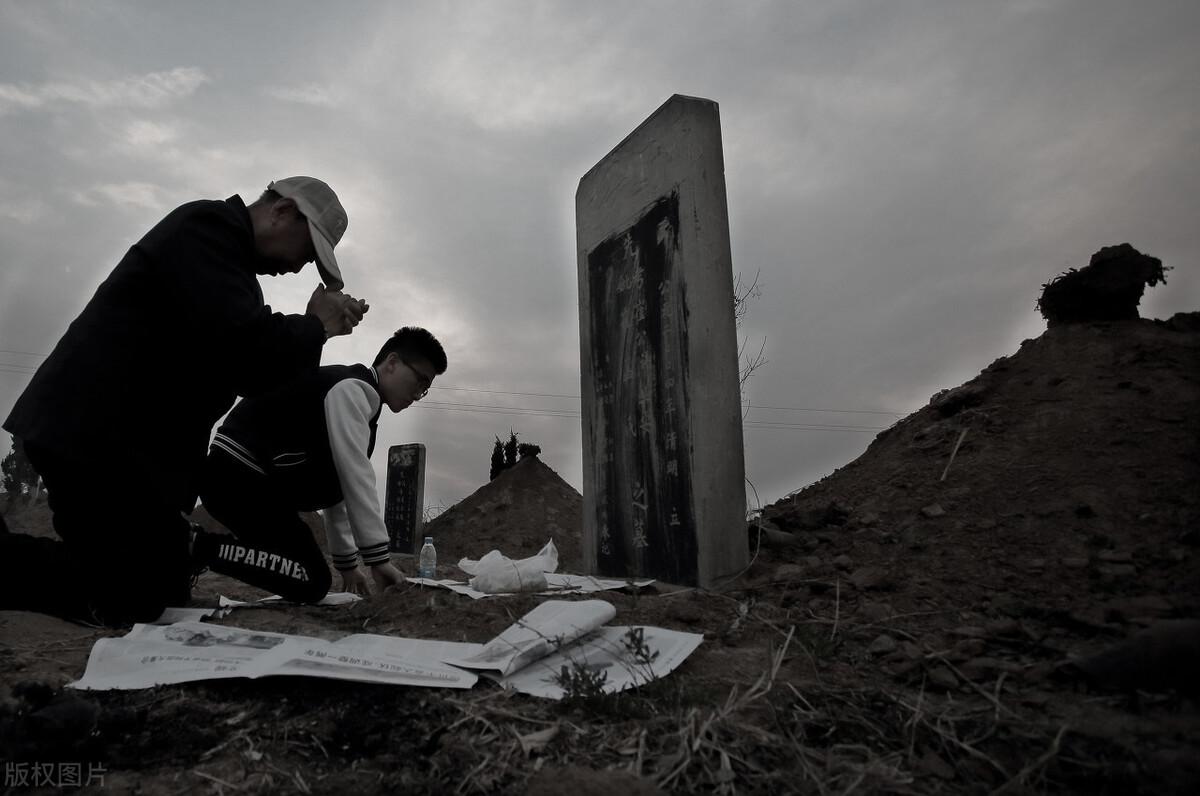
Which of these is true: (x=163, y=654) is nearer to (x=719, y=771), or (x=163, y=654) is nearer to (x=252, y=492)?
(x=252, y=492)

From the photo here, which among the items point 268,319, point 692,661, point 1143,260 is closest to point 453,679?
point 692,661

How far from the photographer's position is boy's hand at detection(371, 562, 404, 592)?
2.85 m

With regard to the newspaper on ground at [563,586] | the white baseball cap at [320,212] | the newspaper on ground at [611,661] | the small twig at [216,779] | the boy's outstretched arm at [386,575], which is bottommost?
the small twig at [216,779]

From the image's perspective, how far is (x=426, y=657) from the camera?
1821 mm

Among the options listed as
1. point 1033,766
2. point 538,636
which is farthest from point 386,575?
point 1033,766

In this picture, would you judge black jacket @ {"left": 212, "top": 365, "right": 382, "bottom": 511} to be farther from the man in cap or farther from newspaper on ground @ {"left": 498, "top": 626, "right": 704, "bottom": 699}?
newspaper on ground @ {"left": 498, "top": 626, "right": 704, "bottom": 699}

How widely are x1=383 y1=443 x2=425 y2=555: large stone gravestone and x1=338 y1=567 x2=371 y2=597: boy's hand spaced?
247 inches

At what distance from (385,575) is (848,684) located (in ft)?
6.63

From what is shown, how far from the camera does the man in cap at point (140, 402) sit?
7.38 feet

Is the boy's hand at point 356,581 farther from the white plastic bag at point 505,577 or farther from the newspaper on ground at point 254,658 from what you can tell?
the newspaper on ground at point 254,658

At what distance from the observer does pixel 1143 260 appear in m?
3.75

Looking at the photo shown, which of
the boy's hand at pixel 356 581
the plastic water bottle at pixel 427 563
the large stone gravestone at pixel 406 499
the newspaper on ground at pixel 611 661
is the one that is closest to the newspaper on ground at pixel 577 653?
the newspaper on ground at pixel 611 661

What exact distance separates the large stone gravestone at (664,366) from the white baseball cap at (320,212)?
1.67 m

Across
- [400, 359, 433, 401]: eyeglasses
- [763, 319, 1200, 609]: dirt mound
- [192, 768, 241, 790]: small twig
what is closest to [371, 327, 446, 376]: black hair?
[400, 359, 433, 401]: eyeglasses
